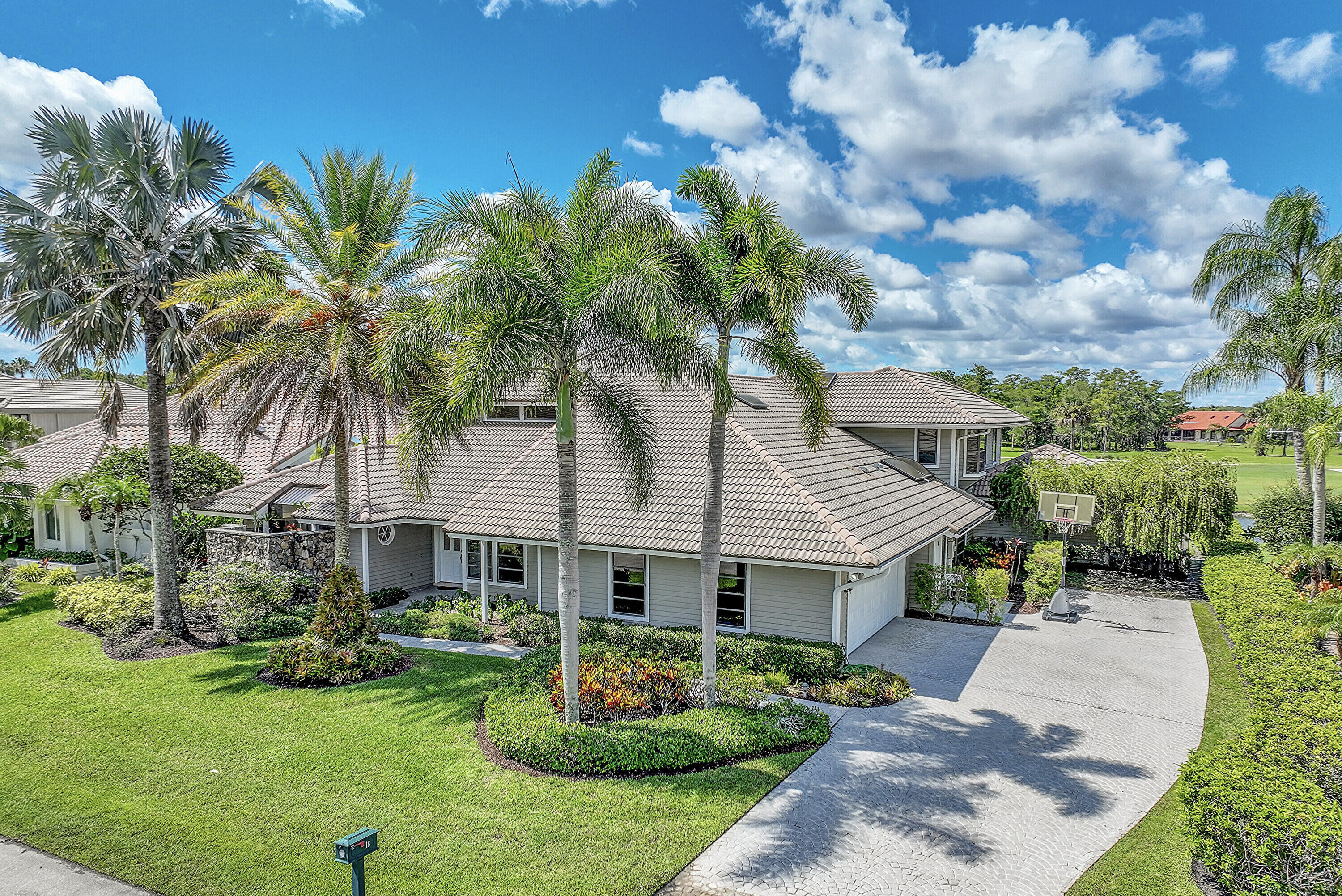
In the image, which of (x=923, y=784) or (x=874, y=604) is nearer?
(x=923, y=784)

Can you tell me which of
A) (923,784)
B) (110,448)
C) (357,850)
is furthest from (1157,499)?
(110,448)

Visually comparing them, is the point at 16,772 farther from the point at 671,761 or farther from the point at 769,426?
the point at 769,426

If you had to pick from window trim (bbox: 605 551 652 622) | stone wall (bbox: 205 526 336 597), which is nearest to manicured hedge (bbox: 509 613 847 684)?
window trim (bbox: 605 551 652 622)

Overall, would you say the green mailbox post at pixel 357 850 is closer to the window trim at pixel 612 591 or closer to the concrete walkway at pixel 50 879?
the concrete walkway at pixel 50 879

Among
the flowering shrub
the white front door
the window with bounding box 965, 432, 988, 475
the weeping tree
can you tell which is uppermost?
the window with bounding box 965, 432, 988, 475

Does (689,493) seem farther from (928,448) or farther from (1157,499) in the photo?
(1157,499)

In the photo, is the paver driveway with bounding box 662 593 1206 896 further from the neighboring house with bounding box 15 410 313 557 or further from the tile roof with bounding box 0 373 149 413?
the tile roof with bounding box 0 373 149 413

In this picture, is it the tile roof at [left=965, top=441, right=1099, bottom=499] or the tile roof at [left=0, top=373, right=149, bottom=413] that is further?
the tile roof at [left=0, top=373, right=149, bottom=413]
